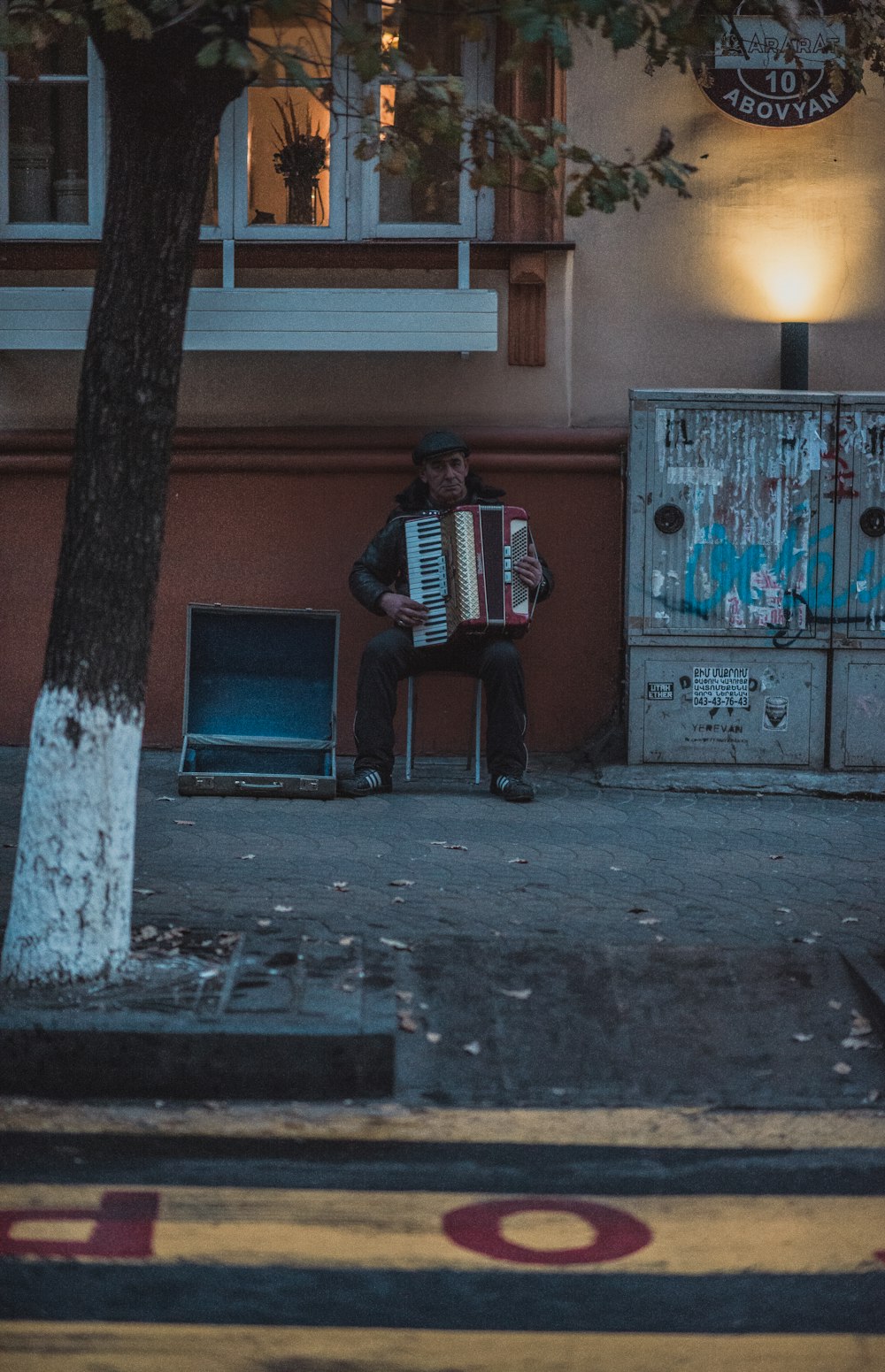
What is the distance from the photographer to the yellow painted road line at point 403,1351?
119 inches

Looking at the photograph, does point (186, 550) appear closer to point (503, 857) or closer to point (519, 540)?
point (519, 540)

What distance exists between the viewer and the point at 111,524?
4.93 m

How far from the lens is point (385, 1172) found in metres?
4.08

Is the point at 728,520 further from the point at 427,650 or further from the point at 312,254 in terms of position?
the point at 312,254

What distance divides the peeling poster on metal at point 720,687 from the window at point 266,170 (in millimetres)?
2903

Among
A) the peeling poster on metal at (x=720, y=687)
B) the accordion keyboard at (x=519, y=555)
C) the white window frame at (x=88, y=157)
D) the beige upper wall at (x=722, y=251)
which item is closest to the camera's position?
the accordion keyboard at (x=519, y=555)

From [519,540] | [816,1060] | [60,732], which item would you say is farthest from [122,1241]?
[519,540]

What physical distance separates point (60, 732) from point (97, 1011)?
0.88 metres

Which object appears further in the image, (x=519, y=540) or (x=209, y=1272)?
(x=519, y=540)

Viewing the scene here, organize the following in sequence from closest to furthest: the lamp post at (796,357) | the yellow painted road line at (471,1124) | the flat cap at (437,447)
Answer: the yellow painted road line at (471,1124)
the flat cap at (437,447)
the lamp post at (796,357)

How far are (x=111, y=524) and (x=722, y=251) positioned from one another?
5312 millimetres

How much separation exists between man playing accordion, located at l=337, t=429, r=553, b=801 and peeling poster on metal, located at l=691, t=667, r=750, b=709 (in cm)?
100

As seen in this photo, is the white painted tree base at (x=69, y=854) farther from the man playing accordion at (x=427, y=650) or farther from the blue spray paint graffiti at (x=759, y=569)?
the blue spray paint graffiti at (x=759, y=569)

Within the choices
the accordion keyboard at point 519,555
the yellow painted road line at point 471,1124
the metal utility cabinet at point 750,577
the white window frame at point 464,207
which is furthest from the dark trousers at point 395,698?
the yellow painted road line at point 471,1124
